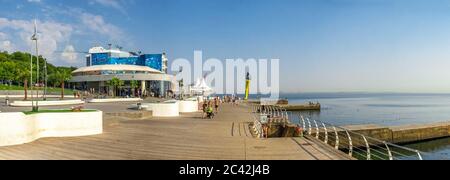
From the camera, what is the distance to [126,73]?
93.4 m

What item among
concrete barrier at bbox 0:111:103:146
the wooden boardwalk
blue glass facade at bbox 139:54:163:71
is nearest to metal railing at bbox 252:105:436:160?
the wooden boardwalk

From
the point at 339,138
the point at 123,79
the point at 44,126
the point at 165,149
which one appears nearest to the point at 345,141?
the point at 339,138

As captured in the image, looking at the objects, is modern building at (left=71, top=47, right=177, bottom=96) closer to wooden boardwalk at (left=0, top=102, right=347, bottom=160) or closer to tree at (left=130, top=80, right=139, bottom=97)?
tree at (left=130, top=80, right=139, bottom=97)

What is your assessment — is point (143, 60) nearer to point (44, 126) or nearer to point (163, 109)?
point (163, 109)

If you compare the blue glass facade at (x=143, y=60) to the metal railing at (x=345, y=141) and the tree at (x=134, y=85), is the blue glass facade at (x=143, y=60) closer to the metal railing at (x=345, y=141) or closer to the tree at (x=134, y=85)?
the tree at (x=134, y=85)

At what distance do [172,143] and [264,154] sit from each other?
11.2 ft

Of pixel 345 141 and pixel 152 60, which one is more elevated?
pixel 152 60

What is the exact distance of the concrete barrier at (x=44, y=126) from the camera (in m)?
11.4

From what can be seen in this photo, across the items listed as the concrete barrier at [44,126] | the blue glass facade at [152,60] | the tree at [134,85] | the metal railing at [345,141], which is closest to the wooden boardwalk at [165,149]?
the concrete barrier at [44,126]

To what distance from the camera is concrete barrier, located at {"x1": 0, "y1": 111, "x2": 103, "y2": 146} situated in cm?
1143

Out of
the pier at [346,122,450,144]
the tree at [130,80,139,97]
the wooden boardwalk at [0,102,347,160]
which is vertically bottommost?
the pier at [346,122,450,144]

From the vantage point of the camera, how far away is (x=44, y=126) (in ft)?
44.1

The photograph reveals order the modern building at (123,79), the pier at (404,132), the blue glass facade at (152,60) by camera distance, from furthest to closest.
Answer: the blue glass facade at (152,60)
the modern building at (123,79)
the pier at (404,132)
